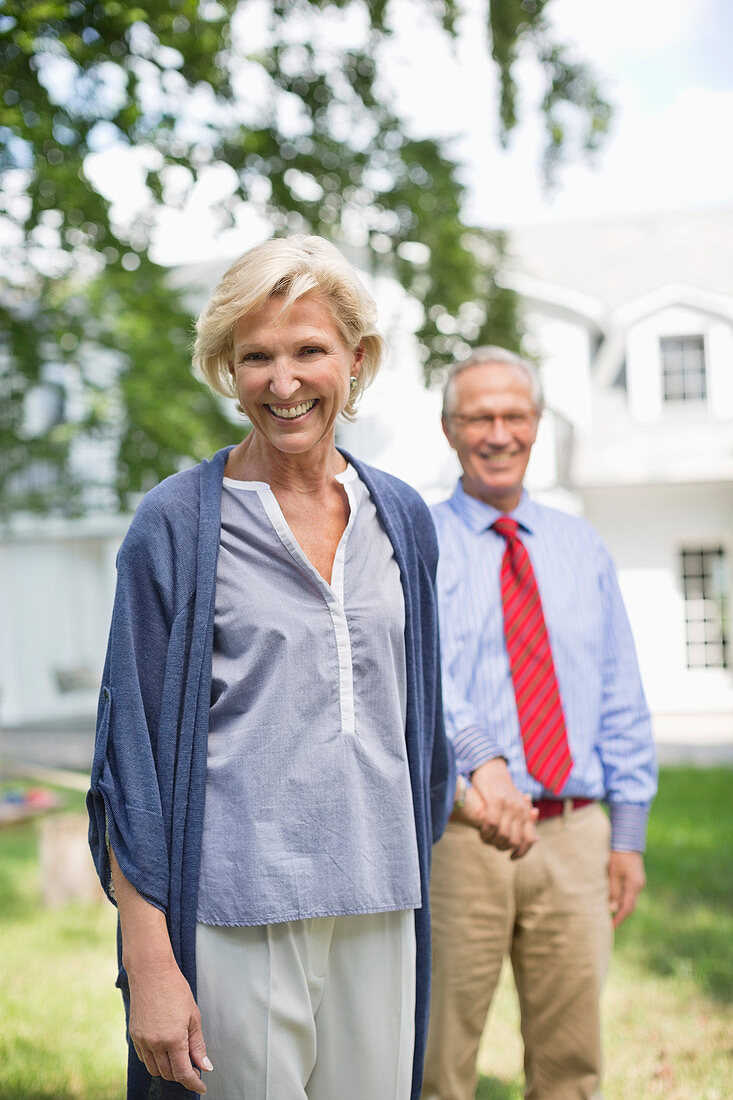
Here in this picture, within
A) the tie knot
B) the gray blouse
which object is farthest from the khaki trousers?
the gray blouse

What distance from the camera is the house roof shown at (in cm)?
1288

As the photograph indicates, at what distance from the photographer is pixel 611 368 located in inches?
517

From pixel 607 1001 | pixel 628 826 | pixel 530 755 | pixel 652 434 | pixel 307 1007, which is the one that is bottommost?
pixel 607 1001

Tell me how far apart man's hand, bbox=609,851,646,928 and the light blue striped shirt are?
3cm

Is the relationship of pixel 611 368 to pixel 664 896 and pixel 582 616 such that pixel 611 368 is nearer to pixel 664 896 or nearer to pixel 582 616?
pixel 664 896

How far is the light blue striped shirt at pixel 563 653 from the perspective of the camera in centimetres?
230

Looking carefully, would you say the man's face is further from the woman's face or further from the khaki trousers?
the woman's face

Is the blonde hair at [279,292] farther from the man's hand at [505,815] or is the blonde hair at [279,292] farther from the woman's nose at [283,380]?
the man's hand at [505,815]

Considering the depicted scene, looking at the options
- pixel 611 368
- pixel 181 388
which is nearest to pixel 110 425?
pixel 181 388

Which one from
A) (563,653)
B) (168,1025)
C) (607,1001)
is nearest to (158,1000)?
(168,1025)

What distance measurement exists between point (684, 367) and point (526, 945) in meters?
11.6

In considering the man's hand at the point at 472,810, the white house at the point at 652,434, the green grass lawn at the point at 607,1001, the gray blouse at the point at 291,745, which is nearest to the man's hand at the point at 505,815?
the man's hand at the point at 472,810

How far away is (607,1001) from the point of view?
3873 mm

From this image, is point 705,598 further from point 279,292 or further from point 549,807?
point 279,292
